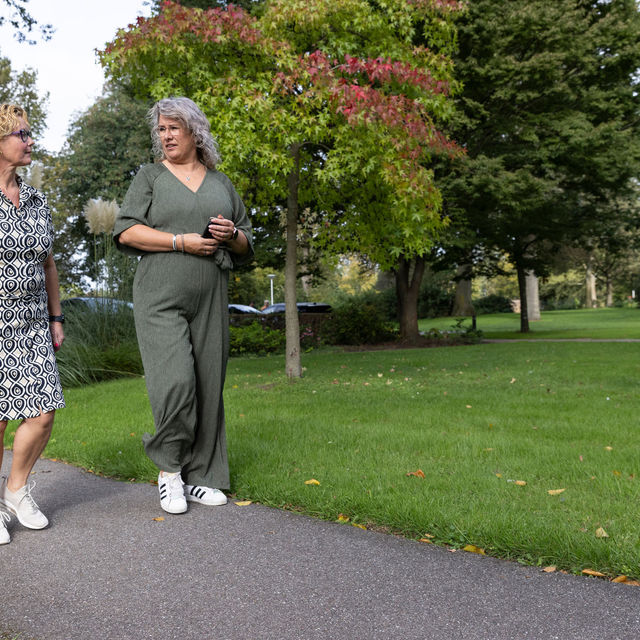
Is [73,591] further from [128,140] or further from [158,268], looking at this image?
[128,140]

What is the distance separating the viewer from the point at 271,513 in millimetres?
3561

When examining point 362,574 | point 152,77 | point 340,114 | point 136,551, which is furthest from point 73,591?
point 152,77

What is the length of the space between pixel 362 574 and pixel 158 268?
6.14 ft

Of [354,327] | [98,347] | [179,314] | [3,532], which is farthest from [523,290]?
[3,532]

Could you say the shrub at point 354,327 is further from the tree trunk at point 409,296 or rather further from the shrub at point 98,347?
the shrub at point 98,347

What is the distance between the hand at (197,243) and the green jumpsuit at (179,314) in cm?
7

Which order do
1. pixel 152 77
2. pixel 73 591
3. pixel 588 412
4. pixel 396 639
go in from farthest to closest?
1. pixel 152 77
2. pixel 588 412
3. pixel 73 591
4. pixel 396 639

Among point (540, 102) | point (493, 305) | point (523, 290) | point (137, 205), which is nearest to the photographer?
point (137, 205)

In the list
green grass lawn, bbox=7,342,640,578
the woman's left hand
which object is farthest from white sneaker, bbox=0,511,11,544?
green grass lawn, bbox=7,342,640,578

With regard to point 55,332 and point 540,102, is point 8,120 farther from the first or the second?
point 540,102

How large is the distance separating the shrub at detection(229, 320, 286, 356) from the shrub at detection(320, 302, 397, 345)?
205 centimetres

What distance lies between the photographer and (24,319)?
10.6ft

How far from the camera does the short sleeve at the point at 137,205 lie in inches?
139

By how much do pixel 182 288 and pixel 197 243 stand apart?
256 millimetres
